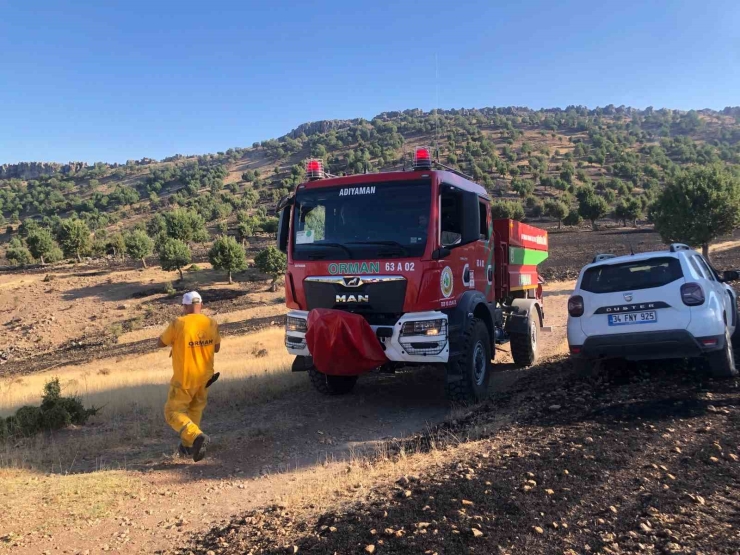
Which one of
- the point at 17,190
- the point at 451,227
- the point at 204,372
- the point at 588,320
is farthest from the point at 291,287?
the point at 17,190

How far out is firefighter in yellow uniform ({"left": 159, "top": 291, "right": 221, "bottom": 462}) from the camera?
5973mm

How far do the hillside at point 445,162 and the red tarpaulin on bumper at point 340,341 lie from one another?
2004 inches

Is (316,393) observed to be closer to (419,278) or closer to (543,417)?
(419,278)

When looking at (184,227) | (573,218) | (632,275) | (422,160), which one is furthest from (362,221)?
(573,218)

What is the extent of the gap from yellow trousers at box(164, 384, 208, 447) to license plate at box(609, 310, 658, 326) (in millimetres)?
5605

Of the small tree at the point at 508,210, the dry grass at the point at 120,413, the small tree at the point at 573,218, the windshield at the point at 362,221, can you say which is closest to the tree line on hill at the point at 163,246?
the small tree at the point at 508,210

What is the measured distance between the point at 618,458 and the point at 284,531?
3061mm

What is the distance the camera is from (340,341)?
6.82 m

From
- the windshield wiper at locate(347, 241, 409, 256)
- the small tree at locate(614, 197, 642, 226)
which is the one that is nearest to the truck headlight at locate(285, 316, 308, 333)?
the windshield wiper at locate(347, 241, 409, 256)

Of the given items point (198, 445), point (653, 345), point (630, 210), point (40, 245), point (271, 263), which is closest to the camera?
point (198, 445)

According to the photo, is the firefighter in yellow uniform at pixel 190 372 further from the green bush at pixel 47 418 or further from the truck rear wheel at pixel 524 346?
the truck rear wheel at pixel 524 346

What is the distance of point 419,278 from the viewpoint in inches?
271

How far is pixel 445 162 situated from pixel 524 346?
9708 centimetres

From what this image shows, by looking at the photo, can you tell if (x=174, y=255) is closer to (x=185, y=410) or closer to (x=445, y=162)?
(x=185, y=410)
